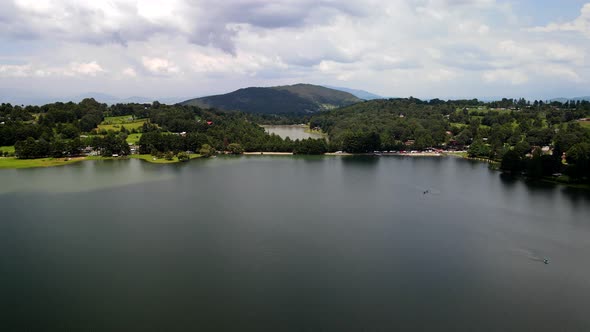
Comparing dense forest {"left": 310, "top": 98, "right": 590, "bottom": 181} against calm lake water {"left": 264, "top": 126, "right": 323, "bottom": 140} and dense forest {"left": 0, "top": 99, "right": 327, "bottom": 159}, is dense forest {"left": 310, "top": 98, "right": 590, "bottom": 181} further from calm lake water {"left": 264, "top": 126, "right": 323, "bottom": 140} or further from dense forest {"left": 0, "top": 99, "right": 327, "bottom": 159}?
dense forest {"left": 0, "top": 99, "right": 327, "bottom": 159}

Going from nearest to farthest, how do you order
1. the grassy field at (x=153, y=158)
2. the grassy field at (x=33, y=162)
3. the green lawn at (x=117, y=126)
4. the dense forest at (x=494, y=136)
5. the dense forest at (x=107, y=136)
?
the dense forest at (x=494, y=136), the grassy field at (x=33, y=162), the grassy field at (x=153, y=158), the dense forest at (x=107, y=136), the green lawn at (x=117, y=126)

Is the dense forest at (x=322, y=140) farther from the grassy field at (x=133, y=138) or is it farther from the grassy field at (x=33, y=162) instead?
the grassy field at (x=33, y=162)

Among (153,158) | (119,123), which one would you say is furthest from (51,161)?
(119,123)

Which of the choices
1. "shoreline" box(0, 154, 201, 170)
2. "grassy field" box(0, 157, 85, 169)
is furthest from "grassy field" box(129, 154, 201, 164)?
"grassy field" box(0, 157, 85, 169)

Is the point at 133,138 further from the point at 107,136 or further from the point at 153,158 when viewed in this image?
the point at 153,158

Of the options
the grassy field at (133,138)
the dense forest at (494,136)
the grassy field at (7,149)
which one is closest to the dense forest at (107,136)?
the grassy field at (133,138)

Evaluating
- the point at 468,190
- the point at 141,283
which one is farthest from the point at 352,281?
the point at 468,190
